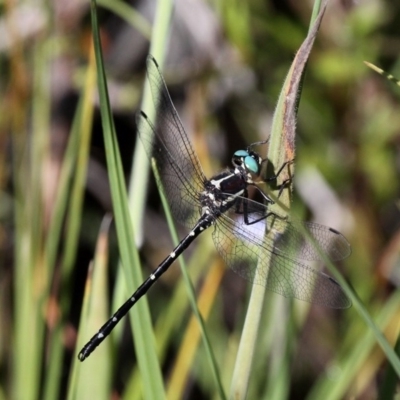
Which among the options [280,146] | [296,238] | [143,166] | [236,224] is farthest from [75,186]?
[280,146]

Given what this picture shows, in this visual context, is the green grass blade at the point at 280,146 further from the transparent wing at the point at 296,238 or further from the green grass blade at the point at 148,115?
the green grass blade at the point at 148,115

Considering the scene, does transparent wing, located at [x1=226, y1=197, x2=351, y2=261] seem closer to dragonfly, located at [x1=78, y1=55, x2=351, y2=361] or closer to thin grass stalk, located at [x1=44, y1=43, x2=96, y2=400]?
dragonfly, located at [x1=78, y1=55, x2=351, y2=361]

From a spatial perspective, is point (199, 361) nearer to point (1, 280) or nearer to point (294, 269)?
point (1, 280)

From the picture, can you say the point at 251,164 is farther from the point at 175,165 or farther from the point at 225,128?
the point at 225,128

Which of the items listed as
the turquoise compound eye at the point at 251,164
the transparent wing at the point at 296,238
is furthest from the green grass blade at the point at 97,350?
the turquoise compound eye at the point at 251,164

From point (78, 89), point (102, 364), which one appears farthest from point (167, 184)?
point (78, 89)

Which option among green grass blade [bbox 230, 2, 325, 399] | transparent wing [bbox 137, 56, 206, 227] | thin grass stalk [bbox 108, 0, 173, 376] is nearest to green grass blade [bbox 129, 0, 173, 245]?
thin grass stalk [bbox 108, 0, 173, 376]
